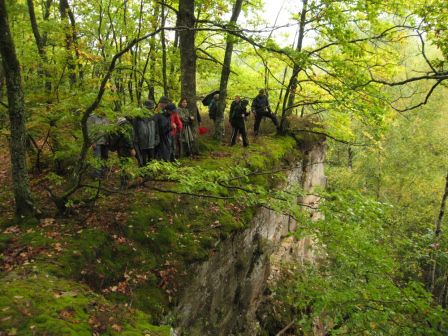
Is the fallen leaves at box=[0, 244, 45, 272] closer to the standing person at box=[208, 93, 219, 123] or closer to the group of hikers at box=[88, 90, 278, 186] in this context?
the group of hikers at box=[88, 90, 278, 186]

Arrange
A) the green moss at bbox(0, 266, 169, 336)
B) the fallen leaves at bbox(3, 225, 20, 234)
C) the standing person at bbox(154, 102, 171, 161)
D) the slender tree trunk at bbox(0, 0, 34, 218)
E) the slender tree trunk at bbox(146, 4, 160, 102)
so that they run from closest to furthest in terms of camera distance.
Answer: the green moss at bbox(0, 266, 169, 336)
the slender tree trunk at bbox(0, 0, 34, 218)
the fallen leaves at bbox(3, 225, 20, 234)
the standing person at bbox(154, 102, 171, 161)
the slender tree trunk at bbox(146, 4, 160, 102)

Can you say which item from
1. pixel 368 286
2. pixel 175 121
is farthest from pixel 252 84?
pixel 368 286

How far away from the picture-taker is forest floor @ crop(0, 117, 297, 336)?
12.9 feet

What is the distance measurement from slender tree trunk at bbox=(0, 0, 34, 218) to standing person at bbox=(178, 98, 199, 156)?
15.1 ft

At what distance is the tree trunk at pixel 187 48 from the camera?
895 centimetres

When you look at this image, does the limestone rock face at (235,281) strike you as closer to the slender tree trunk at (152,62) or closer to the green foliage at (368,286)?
→ the green foliage at (368,286)

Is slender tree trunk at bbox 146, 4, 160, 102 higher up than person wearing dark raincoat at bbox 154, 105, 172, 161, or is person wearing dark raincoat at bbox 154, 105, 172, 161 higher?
slender tree trunk at bbox 146, 4, 160, 102

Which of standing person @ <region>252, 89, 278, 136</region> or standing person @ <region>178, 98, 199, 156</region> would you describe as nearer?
standing person @ <region>178, 98, 199, 156</region>

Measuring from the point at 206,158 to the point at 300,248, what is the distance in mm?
7926

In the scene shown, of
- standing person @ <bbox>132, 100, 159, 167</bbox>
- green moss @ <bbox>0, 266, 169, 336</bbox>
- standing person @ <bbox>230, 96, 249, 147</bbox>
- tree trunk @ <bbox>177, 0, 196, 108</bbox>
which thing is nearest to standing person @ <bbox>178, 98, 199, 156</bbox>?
tree trunk @ <bbox>177, 0, 196, 108</bbox>

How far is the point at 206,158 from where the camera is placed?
1021cm

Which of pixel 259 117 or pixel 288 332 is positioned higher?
pixel 259 117

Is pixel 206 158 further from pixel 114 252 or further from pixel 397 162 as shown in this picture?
pixel 397 162

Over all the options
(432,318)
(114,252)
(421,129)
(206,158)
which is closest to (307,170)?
(206,158)
